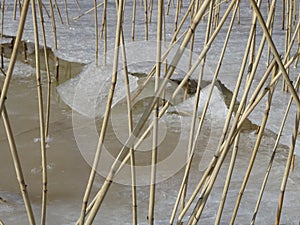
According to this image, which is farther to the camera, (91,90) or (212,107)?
(91,90)

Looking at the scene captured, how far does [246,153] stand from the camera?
1407 mm

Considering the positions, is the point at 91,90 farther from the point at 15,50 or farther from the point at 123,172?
the point at 15,50

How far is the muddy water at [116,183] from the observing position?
1086mm

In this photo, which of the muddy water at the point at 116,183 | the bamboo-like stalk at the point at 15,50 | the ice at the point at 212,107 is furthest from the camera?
the ice at the point at 212,107

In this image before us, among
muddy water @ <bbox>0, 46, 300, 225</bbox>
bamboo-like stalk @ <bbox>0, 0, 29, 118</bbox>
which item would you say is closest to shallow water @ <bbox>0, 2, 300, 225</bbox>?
muddy water @ <bbox>0, 46, 300, 225</bbox>

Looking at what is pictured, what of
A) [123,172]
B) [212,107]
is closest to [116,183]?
[123,172]

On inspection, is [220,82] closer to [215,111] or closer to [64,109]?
[215,111]

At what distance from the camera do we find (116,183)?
4.05 feet

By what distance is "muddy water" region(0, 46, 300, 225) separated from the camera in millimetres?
1086

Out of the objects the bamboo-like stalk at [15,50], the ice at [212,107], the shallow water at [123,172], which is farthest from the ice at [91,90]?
the bamboo-like stalk at [15,50]

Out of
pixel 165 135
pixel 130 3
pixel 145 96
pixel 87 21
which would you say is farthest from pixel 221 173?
pixel 130 3

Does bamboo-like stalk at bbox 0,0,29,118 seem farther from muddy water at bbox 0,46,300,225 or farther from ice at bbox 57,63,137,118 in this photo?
ice at bbox 57,63,137,118

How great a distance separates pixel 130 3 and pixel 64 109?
1.84 meters

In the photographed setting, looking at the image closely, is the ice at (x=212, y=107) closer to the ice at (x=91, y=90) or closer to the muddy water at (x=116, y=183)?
the muddy water at (x=116, y=183)
